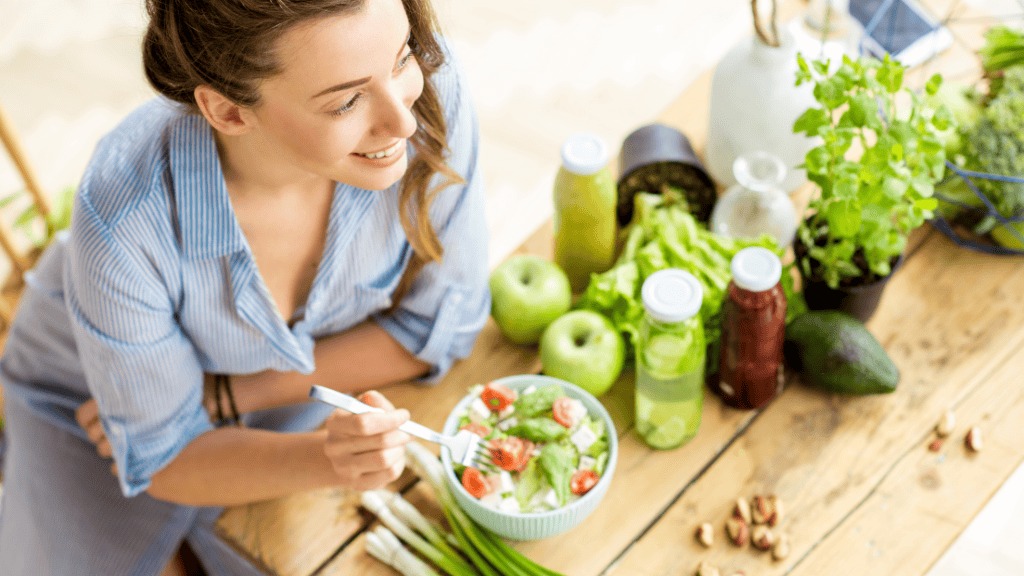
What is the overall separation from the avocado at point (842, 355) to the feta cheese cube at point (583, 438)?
348 mm

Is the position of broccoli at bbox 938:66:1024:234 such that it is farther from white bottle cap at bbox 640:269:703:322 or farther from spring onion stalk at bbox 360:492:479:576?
spring onion stalk at bbox 360:492:479:576

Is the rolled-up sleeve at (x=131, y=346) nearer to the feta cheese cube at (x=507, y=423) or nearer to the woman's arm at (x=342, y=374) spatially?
the woman's arm at (x=342, y=374)

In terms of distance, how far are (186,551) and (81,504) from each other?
27 centimetres

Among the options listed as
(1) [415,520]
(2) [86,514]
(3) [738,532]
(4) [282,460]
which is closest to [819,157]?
(3) [738,532]

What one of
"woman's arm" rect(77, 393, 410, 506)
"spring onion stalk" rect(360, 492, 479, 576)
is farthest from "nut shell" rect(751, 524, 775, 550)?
"woman's arm" rect(77, 393, 410, 506)

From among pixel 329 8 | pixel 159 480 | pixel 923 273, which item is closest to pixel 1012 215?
pixel 923 273

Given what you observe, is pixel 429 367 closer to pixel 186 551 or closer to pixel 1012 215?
pixel 186 551

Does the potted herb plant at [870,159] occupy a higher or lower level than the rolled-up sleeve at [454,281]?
higher

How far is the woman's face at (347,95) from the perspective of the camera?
849 millimetres

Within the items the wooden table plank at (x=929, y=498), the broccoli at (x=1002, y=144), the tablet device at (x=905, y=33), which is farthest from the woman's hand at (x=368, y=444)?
the tablet device at (x=905, y=33)

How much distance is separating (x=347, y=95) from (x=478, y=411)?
474mm

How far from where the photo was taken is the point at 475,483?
1.07m

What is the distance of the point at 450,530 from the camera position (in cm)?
117

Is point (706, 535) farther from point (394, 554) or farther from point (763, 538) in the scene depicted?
point (394, 554)
